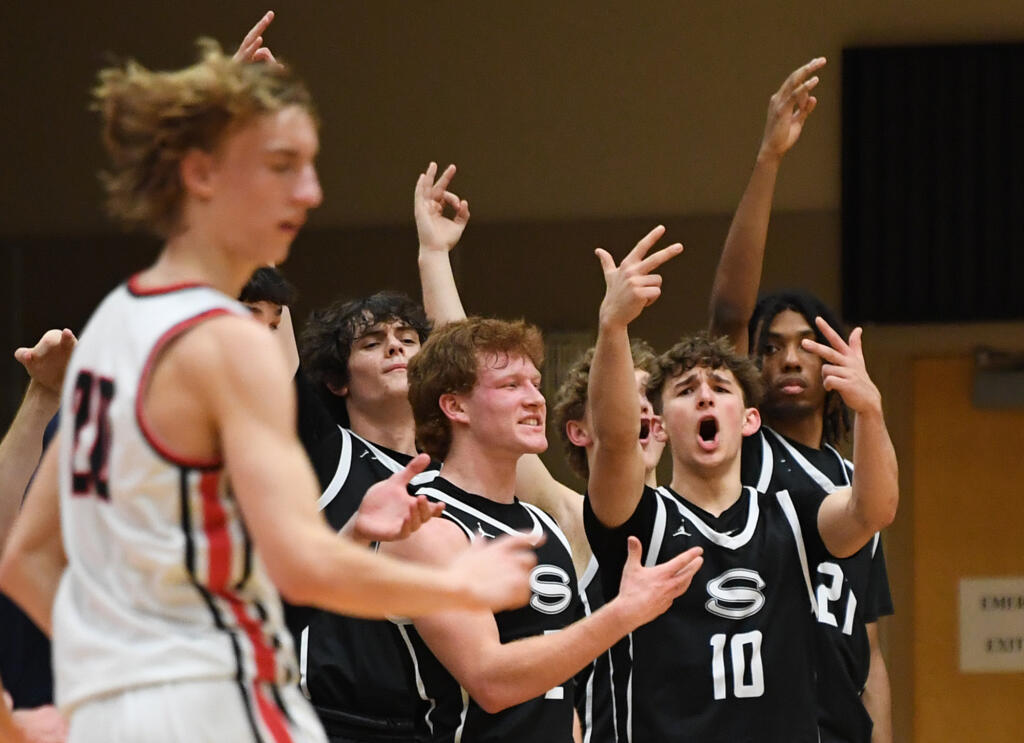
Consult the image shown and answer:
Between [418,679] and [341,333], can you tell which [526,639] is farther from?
[341,333]

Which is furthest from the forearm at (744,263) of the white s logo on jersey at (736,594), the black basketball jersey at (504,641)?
the black basketball jersey at (504,641)

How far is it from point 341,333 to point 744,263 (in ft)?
3.70

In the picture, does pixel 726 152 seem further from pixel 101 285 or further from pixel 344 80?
pixel 101 285

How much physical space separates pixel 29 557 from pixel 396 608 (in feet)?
1.82

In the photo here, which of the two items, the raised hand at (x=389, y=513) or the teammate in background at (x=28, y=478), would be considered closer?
the raised hand at (x=389, y=513)

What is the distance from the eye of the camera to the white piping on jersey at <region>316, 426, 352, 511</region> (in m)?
3.39

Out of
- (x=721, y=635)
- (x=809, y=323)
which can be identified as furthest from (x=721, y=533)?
(x=809, y=323)

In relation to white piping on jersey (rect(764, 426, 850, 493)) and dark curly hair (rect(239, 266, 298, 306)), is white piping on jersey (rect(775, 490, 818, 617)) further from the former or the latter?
dark curly hair (rect(239, 266, 298, 306))

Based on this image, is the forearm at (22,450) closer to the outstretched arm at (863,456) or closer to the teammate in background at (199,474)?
the teammate in background at (199,474)

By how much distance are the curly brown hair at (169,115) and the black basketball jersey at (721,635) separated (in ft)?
5.11

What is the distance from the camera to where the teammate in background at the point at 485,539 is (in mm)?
2682

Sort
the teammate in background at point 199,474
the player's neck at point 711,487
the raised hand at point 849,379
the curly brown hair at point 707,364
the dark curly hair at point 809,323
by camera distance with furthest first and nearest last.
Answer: the dark curly hair at point 809,323 → the curly brown hair at point 707,364 → the player's neck at point 711,487 → the raised hand at point 849,379 → the teammate in background at point 199,474

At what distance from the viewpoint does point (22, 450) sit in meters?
2.99

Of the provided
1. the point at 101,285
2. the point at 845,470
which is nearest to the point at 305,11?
the point at 101,285
